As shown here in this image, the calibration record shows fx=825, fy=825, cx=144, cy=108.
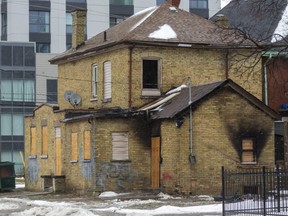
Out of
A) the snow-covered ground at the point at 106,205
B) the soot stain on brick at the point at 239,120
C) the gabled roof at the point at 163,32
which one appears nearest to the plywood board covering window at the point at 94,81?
the gabled roof at the point at 163,32

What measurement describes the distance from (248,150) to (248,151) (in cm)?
4

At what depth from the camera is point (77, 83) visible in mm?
45250

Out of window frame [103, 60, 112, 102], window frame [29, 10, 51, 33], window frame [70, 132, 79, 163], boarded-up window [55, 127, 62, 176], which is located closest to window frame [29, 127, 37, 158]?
boarded-up window [55, 127, 62, 176]

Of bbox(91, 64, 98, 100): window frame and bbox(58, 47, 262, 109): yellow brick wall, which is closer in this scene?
bbox(58, 47, 262, 109): yellow brick wall

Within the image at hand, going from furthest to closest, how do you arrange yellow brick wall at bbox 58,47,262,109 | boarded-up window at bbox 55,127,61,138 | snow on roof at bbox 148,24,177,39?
1. boarded-up window at bbox 55,127,61,138
2. snow on roof at bbox 148,24,177,39
3. yellow brick wall at bbox 58,47,262,109

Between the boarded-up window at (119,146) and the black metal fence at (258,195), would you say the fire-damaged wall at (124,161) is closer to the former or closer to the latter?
the boarded-up window at (119,146)

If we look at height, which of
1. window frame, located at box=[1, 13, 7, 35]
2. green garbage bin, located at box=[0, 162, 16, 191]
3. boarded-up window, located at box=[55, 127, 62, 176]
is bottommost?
green garbage bin, located at box=[0, 162, 16, 191]

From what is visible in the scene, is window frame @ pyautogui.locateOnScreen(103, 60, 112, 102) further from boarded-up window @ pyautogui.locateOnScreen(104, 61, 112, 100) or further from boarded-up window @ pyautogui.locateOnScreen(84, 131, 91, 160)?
boarded-up window @ pyautogui.locateOnScreen(84, 131, 91, 160)

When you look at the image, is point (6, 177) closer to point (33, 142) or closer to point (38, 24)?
point (33, 142)

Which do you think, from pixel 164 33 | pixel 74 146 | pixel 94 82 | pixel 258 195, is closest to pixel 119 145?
pixel 74 146

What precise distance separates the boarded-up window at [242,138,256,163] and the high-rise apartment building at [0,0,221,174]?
37890 millimetres

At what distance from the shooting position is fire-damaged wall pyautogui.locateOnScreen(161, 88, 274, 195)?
3484 centimetres

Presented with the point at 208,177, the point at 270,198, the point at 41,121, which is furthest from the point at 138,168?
the point at 270,198

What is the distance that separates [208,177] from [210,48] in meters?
8.39
